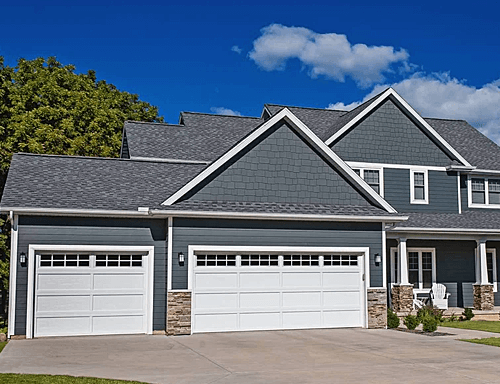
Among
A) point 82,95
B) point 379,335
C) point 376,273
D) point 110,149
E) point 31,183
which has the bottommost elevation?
point 379,335

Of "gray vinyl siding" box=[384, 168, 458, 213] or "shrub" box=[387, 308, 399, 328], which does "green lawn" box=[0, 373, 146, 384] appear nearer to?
"shrub" box=[387, 308, 399, 328]

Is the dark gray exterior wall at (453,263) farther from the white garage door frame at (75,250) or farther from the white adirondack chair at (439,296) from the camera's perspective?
the white garage door frame at (75,250)

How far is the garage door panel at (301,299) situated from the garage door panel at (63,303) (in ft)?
18.0

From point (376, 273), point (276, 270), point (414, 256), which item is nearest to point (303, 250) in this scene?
point (276, 270)

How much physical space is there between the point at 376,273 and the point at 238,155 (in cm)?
542

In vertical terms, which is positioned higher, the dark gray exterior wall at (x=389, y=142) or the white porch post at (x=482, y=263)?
the dark gray exterior wall at (x=389, y=142)

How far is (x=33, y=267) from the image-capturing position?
17.0 m

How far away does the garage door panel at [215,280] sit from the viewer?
1791cm

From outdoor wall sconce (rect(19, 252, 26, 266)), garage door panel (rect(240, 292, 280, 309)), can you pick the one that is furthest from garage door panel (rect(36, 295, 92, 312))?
garage door panel (rect(240, 292, 280, 309))

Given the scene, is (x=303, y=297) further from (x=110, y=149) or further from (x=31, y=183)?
(x=110, y=149)

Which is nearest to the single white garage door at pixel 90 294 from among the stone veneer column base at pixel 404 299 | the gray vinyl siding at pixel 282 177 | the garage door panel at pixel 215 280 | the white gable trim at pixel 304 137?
the garage door panel at pixel 215 280

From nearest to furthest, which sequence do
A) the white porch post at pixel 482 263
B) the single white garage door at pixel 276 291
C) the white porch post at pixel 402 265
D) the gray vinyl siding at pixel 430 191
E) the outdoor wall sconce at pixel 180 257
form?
1. the outdoor wall sconce at pixel 180 257
2. the single white garage door at pixel 276 291
3. the white porch post at pixel 402 265
4. the white porch post at pixel 482 263
5. the gray vinyl siding at pixel 430 191

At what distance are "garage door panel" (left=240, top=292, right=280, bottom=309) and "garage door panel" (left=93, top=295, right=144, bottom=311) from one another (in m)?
2.83

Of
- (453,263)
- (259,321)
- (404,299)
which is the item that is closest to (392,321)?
Result: (259,321)
